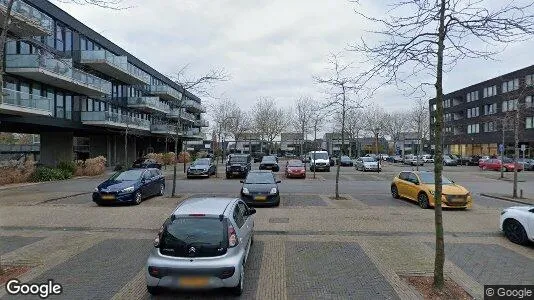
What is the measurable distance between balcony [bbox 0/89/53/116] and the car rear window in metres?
18.7

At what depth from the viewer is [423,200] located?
14.2 metres

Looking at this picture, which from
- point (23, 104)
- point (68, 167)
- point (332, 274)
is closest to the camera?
point (332, 274)

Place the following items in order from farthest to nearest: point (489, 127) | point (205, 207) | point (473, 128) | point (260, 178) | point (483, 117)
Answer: point (473, 128)
point (489, 127)
point (483, 117)
point (260, 178)
point (205, 207)

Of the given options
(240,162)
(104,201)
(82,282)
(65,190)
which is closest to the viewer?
(82,282)

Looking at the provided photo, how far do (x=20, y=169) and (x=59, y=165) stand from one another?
3519mm

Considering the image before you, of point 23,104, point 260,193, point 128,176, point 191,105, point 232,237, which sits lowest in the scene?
point 260,193

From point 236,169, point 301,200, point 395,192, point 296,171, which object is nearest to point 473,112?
point 296,171

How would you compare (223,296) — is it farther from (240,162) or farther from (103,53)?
(103,53)

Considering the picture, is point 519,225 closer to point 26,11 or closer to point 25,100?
point 25,100

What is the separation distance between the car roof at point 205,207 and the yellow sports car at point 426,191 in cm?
941

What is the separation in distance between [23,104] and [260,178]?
15567mm

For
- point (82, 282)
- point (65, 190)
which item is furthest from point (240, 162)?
point (82, 282)

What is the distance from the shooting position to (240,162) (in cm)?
2864

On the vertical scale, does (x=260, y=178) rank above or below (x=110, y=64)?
below
